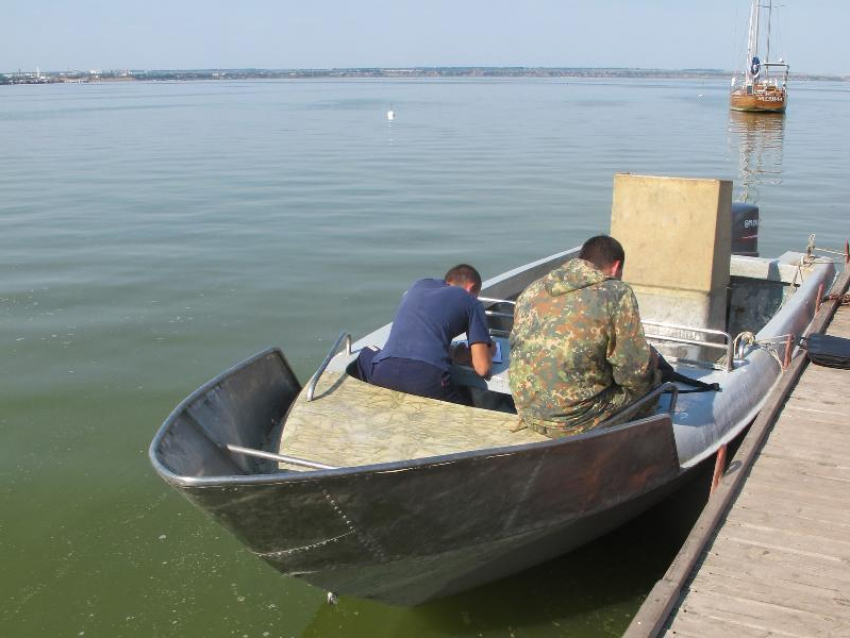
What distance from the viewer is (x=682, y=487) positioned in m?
5.97

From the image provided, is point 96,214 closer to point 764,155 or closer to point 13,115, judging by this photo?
point 764,155

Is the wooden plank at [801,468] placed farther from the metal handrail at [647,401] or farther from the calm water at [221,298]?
the calm water at [221,298]

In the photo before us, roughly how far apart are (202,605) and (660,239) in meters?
5.09

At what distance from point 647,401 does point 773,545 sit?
104 cm

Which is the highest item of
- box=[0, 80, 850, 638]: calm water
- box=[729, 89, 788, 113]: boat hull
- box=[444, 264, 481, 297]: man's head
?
box=[729, 89, 788, 113]: boat hull

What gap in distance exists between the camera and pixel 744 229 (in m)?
9.77

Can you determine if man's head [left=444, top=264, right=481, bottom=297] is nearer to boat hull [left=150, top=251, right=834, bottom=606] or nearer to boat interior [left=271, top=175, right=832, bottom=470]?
boat interior [left=271, top=175, right=832, bottom=470]

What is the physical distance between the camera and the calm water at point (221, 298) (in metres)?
5.48

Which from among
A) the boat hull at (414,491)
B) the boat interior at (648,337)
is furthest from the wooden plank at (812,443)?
the boat interior at (648,337)

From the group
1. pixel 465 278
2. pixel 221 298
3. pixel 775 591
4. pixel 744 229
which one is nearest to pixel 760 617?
pixel 775 591

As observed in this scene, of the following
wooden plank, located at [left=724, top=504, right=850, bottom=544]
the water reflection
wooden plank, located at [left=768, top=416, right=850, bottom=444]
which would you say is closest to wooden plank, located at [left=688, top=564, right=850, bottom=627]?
wooden plank, located at [left=724, top=504, right=850, bottom=544]

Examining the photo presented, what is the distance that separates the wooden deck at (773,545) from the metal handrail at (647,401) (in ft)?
1.89

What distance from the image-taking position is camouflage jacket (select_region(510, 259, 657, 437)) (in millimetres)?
4668

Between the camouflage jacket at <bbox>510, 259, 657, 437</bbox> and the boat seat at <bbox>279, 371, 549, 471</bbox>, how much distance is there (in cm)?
22
